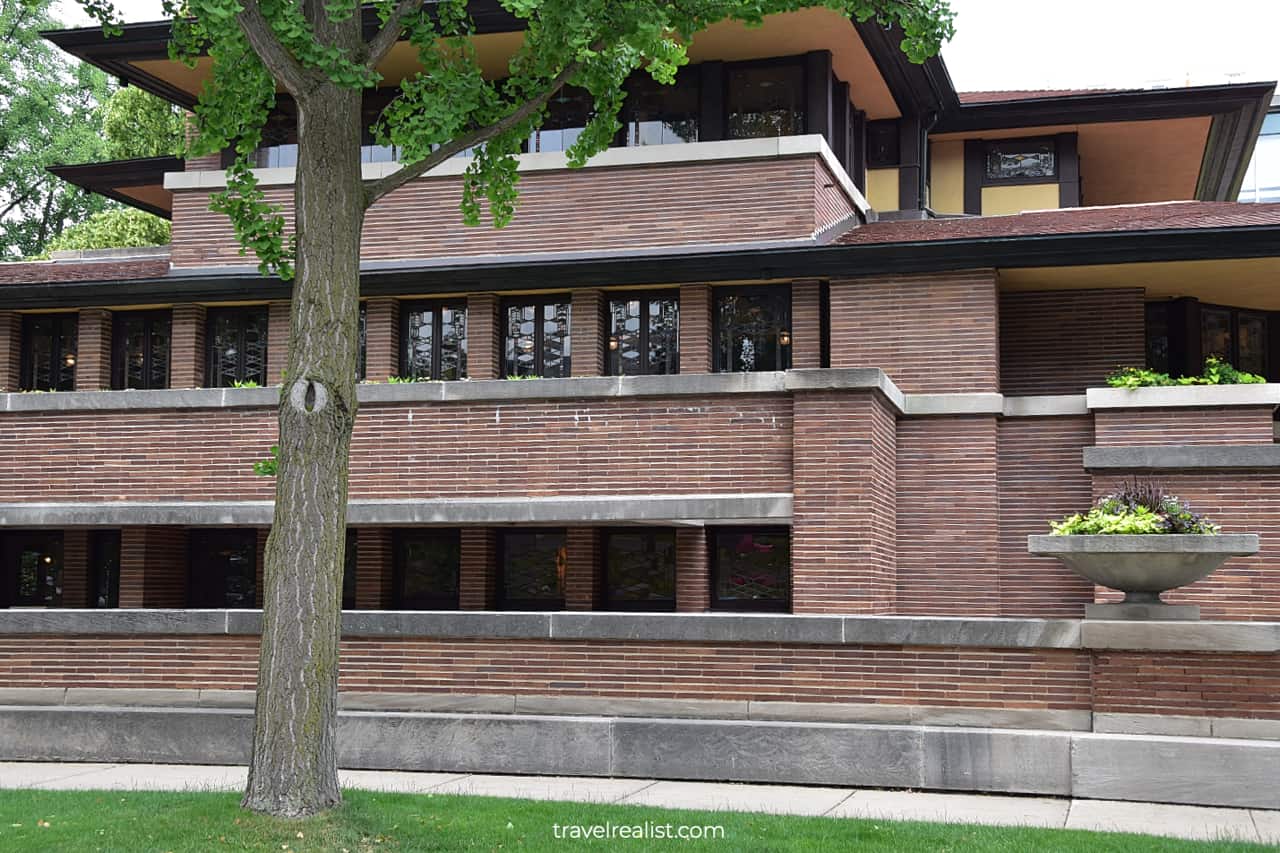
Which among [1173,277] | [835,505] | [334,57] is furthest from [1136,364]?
[334,57]

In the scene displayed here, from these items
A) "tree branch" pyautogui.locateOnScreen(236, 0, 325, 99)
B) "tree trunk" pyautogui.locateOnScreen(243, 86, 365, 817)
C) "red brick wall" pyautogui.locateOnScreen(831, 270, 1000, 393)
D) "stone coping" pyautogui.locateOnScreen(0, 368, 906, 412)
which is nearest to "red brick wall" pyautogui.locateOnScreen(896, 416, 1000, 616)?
"red brick wall" pyautogui.locateOnScreen(831, 270, 1000, 393)

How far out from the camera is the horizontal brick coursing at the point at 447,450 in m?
17.7

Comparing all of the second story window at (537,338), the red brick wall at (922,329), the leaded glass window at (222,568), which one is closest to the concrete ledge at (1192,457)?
the red brick wall at (922,329)

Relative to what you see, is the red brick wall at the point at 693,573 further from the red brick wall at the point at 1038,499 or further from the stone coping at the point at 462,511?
the red brick wall at the point at 1038,499

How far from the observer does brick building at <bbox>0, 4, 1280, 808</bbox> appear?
14195mm

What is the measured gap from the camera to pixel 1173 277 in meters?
20.0

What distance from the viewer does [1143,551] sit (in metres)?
13.5

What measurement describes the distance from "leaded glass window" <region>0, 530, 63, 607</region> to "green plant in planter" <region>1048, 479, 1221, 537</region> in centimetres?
1563

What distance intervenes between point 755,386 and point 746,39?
5.67 m

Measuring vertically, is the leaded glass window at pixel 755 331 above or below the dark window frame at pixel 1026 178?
below

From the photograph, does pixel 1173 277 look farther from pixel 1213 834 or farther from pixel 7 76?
pixel 7 76

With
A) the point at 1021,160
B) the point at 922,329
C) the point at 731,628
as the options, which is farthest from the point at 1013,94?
the point at 731,628

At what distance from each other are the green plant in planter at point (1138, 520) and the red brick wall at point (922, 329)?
4.89 meters

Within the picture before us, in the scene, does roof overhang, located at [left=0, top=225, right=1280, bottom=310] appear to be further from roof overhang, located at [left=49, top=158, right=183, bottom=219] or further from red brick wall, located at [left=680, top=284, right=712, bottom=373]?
roof overhang, located at [left=49, top=158, right=183, bottom=219]
